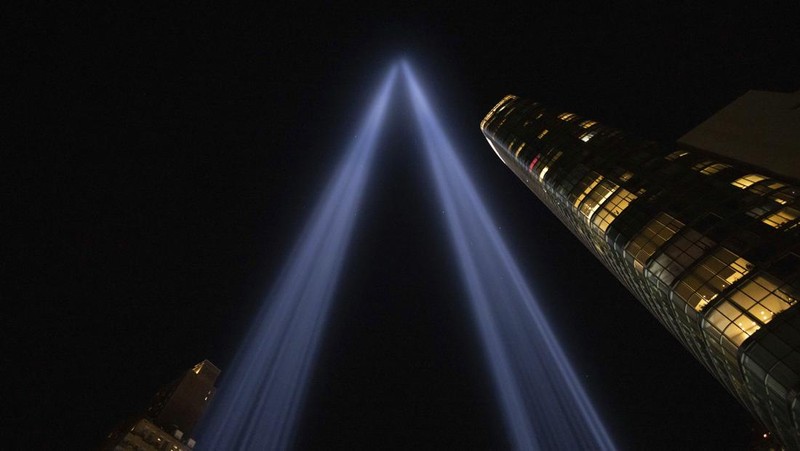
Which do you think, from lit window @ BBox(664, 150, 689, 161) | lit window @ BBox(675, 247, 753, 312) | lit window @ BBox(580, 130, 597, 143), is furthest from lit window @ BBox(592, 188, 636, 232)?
lit window @ BBox(580, 130, 597, 143)

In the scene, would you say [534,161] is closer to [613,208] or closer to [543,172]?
[543,172]

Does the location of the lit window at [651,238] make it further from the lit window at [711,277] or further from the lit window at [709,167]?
the lit window at [709,167]

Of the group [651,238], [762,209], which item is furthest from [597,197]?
[762,209]

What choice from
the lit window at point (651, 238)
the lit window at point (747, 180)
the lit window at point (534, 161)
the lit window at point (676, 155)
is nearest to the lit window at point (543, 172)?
the lit window at point (534, 161)

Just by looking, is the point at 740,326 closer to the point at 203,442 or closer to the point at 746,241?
the point at 746,241

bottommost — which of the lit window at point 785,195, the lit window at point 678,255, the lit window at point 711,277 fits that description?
the lit window at point 711,277

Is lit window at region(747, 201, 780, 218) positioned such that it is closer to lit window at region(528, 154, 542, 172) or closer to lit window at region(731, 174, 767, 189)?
lit window at region(731, 174, 767, 189)
